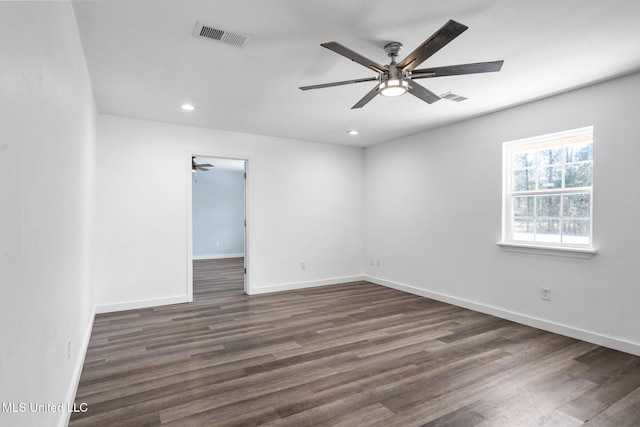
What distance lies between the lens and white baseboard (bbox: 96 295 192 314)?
4.36m

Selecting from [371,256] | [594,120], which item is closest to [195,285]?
[371,256]

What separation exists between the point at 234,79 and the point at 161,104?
4.15ft

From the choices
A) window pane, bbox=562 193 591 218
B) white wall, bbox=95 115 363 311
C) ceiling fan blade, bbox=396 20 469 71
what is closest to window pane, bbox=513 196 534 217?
window pane, bbox=562 193 591 218

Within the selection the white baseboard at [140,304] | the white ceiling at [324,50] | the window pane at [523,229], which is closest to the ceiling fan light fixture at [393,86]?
the white ceiling at [324,50]

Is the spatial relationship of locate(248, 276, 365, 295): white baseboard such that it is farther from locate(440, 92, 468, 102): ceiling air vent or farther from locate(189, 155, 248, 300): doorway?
locate(189, 155, 248, 300): doorway

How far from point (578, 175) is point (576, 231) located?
592 mm

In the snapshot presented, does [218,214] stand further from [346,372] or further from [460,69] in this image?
[460,69]

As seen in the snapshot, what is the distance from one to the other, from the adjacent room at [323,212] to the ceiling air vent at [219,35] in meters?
0.02

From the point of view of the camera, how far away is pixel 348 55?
2.22 metres

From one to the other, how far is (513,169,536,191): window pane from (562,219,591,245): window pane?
0.56 m

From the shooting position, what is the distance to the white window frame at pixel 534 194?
3.49 m

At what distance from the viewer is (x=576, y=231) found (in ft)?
11.9

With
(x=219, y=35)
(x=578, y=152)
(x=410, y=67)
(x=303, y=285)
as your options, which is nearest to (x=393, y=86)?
(x=410, y=67)

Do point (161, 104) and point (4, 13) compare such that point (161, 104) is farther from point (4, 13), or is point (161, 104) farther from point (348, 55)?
point (4, 13)
